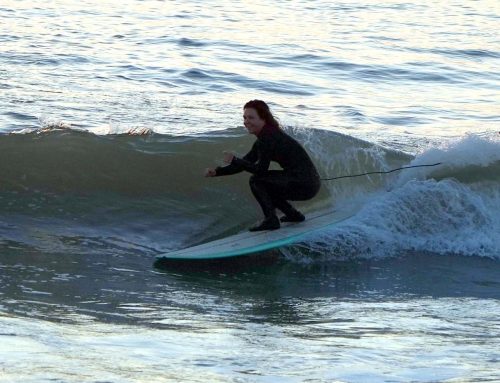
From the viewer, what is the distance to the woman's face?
28.0ft

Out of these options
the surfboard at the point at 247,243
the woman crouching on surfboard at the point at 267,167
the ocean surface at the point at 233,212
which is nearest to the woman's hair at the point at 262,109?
the woman crouching on surfboard at the point at 267,167

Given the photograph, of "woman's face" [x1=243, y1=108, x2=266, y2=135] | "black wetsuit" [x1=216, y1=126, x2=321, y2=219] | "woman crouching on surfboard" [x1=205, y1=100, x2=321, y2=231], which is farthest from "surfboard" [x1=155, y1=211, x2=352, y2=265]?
"woman's face" [x1=243, y1=108, x2=266, y2=135]

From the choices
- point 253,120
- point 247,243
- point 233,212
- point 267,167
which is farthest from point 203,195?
point 253,120

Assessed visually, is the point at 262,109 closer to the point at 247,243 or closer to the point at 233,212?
the point at 247,243

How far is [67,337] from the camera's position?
18.7ft

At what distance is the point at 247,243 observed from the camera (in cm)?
891

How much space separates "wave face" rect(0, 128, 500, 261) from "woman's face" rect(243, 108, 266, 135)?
1325 millimetres

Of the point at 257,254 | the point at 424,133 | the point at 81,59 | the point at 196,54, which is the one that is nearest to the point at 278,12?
the point at 196,54

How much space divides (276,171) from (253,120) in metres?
0.58

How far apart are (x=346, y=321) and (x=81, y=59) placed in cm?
1376

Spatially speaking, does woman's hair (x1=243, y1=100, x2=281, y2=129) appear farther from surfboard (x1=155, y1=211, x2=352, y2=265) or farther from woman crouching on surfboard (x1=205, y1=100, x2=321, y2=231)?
surfboard (x1=155, y1=211, x2=352, y2=265)

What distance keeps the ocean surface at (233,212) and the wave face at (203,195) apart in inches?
1.0

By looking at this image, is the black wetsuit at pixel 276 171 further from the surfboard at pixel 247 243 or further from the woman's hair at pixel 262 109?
the surfboard at pixel 247 243

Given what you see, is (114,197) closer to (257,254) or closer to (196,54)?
(257,254)
